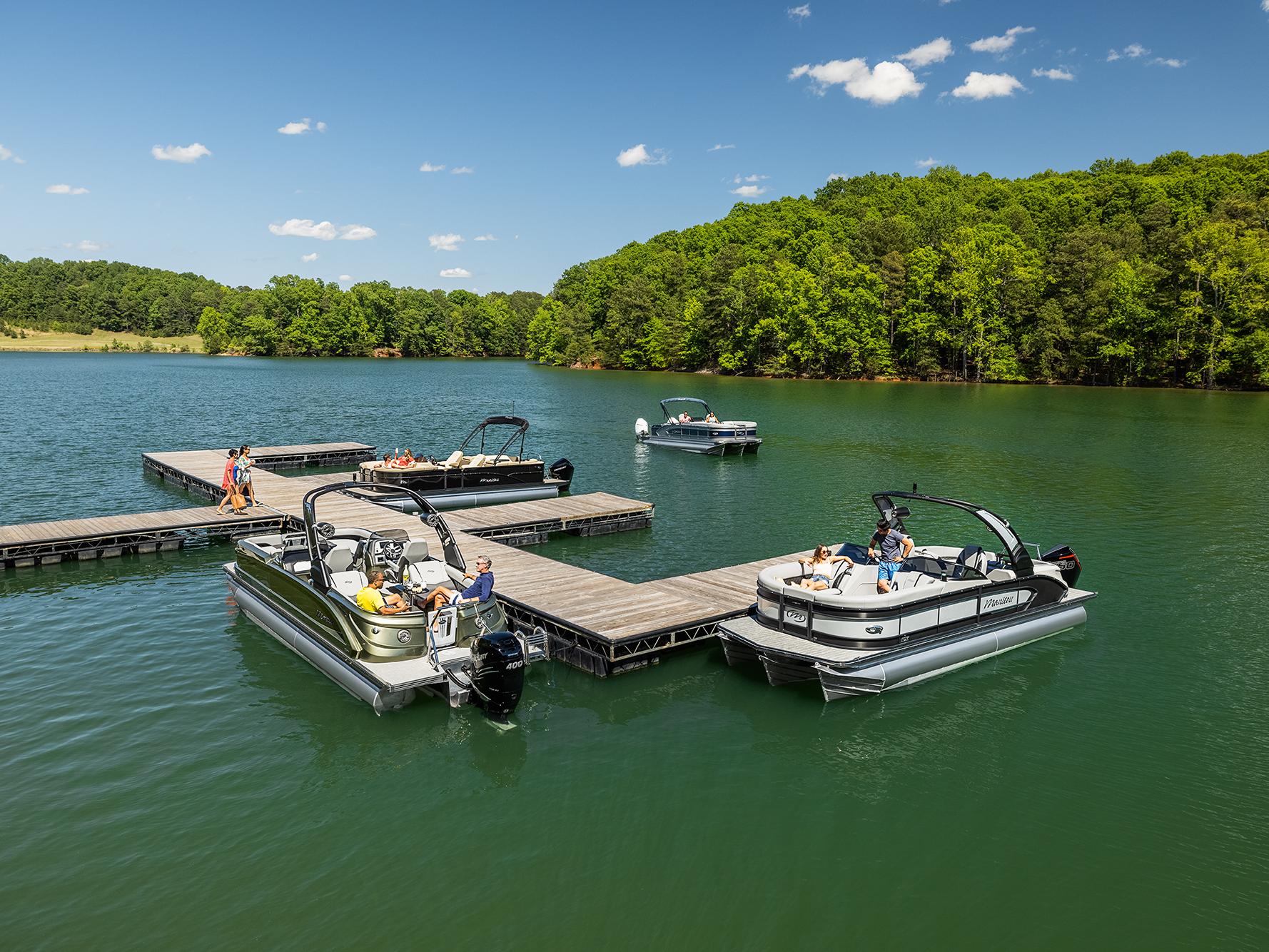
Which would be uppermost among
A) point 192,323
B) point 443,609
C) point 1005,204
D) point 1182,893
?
point 1005,204

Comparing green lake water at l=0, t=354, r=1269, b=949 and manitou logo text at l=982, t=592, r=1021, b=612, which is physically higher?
manitou logo text at l=982, t=592, r=1021, b=612

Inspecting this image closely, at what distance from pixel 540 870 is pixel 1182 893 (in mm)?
7500

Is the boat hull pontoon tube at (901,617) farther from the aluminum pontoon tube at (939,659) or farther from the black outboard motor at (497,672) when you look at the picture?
the black outboard motor at (497,672)

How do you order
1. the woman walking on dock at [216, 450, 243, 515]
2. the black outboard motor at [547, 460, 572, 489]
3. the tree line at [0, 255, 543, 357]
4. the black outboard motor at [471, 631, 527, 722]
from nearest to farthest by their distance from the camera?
1. the black outboard motor at [471, 631, 527, 722]
2. the woman walking on dock at [216, 450, 243, 515]
3. the black outboard motor at [547, 460, 572, 489]
4. the tree line at [0, 255, 543, 357]

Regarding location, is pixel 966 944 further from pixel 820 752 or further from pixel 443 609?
pixel 443 609

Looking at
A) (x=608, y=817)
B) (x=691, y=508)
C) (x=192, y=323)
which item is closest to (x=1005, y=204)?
Result: (x=691, y=508)

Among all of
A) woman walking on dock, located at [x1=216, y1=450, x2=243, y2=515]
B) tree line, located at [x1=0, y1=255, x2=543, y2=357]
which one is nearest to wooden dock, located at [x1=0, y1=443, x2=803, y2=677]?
woman walking on dock, located at [x1=216, y1=450, x2=243, y2=515]

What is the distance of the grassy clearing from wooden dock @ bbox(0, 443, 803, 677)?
15883cm

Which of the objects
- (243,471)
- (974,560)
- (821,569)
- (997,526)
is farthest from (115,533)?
(997,526)

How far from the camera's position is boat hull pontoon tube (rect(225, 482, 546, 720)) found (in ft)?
41.6

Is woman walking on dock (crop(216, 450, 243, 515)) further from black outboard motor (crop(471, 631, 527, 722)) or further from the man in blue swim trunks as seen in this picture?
the man in blue swim trunks

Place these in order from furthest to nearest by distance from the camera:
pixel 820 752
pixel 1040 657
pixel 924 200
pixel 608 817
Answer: pixel 924 200 → pixel 1040 657 → pixel 820 752 → pixel 608 817

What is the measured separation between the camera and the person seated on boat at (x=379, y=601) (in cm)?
1332

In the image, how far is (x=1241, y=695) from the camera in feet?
48.3
